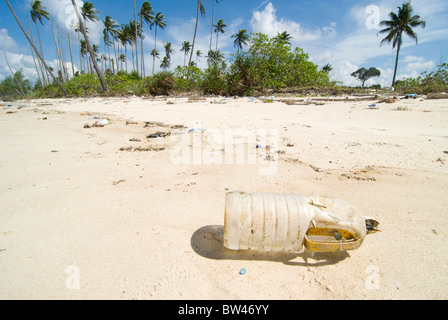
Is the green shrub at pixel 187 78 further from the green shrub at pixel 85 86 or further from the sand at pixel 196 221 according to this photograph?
the sand at pixel 196 221

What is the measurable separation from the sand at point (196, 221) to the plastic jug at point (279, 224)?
13 cm

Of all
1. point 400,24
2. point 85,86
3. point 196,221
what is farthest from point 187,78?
point 400,24

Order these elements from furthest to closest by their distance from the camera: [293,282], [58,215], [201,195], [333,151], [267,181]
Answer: [333,151], [267,181], [201,195], [58,215], [293,282]

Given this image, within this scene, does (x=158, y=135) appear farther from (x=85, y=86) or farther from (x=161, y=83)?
(x=85, y=86)

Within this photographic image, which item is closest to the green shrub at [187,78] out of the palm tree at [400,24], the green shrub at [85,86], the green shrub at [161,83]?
the green shrub at [161,83]

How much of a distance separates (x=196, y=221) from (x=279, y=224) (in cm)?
73

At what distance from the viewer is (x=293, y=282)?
1188 millimetres

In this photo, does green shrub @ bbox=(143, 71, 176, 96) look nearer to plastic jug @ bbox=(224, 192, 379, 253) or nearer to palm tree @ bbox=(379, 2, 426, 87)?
plastic jug @ bbox=(224, 192, 379, 253)

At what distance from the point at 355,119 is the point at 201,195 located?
5.37 m

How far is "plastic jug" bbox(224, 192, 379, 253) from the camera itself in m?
1.28

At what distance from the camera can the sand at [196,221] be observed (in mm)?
1160

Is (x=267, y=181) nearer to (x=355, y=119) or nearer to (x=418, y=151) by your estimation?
(x=418, y=151)

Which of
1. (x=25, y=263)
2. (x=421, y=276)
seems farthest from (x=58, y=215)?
(x=421, y=276)

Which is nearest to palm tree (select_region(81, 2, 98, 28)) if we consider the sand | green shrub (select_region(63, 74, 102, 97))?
green shrub (select_region(63, 74, 102, 97))
